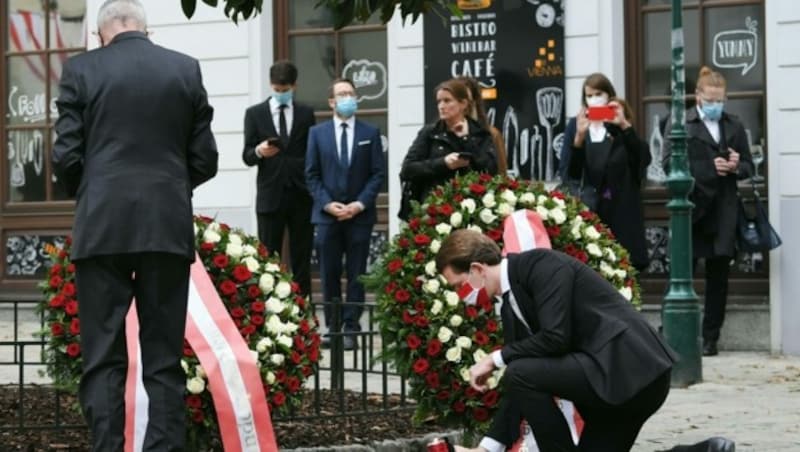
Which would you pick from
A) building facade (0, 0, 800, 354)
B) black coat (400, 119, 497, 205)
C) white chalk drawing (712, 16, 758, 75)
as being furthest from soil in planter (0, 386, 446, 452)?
white chalk drawing (712, 16, 758, 75)

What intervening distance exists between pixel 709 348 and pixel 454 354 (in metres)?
5.99

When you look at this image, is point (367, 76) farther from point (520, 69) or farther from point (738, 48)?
point (738, 48)

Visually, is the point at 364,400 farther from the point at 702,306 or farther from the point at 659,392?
the point at 702,306

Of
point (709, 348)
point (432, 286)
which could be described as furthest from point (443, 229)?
point (709, 348)

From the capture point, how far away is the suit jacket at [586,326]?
8.02 metres

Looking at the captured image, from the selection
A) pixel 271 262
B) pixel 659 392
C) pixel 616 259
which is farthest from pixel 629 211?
pixel 659 392

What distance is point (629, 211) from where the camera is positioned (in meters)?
14.8

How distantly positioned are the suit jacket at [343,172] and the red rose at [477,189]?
4849mm

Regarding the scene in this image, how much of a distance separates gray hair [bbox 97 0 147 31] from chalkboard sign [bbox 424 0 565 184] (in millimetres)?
8043

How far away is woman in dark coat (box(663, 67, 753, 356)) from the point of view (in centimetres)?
1497

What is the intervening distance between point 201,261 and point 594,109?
5879 mm

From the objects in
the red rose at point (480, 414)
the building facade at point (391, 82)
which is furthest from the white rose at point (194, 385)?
the building facade at point (391, 82)

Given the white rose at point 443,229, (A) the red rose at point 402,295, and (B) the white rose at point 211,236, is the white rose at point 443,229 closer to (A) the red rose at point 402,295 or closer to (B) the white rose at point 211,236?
(A) the red rose at point 402,295

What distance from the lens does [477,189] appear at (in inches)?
396
